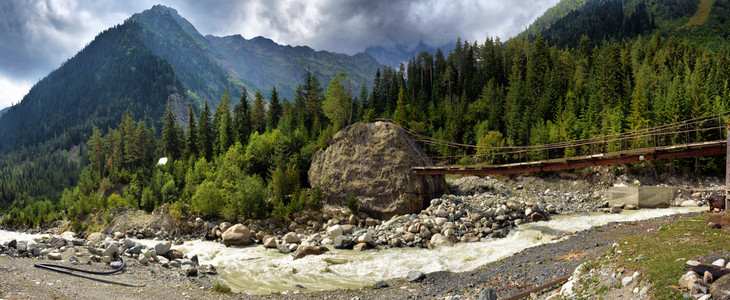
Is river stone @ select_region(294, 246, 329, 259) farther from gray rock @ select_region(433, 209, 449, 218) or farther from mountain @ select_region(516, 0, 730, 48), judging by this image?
mountain @ select_region(516, 0, 730, 48)

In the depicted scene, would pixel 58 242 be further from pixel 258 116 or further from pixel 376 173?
pixel 258 116

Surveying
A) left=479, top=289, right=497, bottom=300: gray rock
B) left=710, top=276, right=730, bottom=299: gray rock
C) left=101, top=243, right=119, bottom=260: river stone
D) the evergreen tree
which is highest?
the evergreen tree

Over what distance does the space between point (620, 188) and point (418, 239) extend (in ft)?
76.2

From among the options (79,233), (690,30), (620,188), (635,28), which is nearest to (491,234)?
(620,188)

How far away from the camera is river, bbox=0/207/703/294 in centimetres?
1691

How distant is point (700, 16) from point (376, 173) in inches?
8080

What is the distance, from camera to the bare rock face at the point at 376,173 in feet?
104

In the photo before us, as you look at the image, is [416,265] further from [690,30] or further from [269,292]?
[690,30]

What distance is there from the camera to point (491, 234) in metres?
23.6

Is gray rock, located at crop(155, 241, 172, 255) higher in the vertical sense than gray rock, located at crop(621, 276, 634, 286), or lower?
lower

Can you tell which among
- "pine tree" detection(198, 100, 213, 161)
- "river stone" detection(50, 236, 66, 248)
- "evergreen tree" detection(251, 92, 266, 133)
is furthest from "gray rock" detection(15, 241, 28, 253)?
"evergreen tree" detection(251, 92, 266, 133)

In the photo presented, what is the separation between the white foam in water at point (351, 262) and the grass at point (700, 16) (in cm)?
18668

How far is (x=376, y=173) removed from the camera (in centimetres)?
3294

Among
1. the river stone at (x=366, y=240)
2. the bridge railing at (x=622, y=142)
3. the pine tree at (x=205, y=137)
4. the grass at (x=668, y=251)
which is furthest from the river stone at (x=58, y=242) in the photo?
the pine tree at (x=205, y=137)
